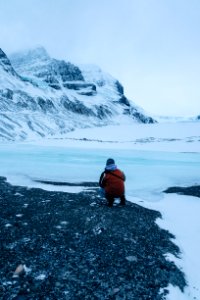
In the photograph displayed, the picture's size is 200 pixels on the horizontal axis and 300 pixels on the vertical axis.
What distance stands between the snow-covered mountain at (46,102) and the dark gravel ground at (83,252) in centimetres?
4654

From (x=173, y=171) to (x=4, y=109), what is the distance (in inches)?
2403

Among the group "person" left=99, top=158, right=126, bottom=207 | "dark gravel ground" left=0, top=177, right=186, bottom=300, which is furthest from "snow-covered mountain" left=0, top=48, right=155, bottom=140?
"dark gravel ground" left=0, top=177, right=186, bottom=300

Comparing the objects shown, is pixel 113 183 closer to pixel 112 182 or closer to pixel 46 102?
pixel 112 182

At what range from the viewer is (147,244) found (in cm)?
696

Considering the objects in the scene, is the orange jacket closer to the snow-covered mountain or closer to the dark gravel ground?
the dark gravel ground

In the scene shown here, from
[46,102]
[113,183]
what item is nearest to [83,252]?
[113,183]

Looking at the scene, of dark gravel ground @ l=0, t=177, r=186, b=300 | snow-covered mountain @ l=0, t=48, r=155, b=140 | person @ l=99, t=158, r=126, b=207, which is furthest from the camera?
snow-covered mountain @ l=0, t=48, r=155, b=140

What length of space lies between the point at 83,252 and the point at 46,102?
3878 inches

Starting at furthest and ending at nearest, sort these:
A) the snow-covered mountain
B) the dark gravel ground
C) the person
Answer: the snow-covered mountain, the person, the dark gravel ground

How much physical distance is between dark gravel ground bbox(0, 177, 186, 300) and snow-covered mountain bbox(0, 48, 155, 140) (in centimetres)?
4654

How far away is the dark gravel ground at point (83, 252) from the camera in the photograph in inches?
194

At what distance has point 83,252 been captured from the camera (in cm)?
628

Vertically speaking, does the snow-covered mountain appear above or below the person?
above

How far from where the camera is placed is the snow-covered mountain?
6857 centimetres
